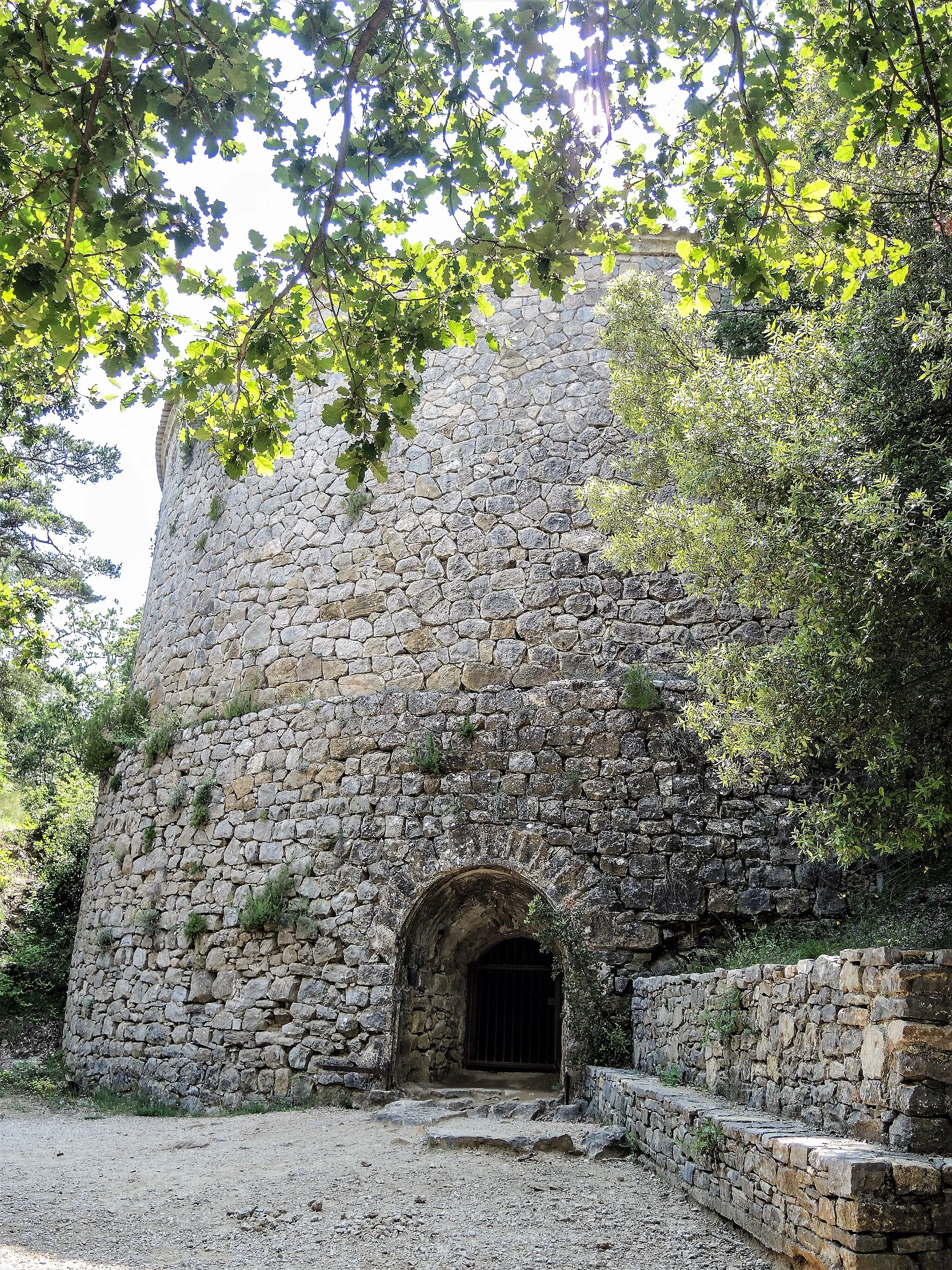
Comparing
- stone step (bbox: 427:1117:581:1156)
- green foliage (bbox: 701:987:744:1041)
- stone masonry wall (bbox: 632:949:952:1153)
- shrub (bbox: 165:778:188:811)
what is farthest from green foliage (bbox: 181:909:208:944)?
green foliage (bbox: 701:987:744:1041)

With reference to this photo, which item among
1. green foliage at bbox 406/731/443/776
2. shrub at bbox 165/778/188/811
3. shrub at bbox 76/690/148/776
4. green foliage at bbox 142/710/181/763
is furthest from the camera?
shrub at bbox 76/690/148/776

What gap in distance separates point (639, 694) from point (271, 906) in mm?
3549

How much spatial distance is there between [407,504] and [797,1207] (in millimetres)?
6940

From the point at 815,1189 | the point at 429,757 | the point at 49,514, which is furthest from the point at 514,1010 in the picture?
the point at 49,514

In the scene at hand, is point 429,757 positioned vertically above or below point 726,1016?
above

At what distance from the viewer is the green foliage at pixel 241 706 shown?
9.62 meters

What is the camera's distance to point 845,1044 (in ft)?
13.2

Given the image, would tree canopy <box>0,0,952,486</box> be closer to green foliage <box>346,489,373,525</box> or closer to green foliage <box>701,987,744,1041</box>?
green foliage <box>701,987,744,1041</box>

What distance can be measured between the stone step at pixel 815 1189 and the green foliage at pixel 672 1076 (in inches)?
39.1

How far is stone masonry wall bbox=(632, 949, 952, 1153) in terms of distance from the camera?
11.9ft

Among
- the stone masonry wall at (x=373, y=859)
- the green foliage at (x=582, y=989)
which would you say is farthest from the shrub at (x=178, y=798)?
the green foliage at (x=582, y=989)

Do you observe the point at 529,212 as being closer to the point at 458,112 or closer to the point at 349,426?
the point at 458,112

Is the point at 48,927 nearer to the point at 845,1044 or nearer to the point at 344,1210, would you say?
the point at 344,1210

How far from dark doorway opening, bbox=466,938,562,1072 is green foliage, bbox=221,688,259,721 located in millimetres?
3146
